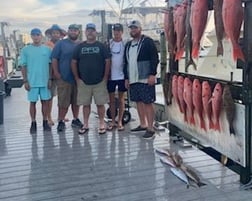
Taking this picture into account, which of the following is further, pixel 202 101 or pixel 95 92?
pixel 95 92

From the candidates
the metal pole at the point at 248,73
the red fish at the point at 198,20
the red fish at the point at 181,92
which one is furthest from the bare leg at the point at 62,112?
the metal pole at the point at 248,73

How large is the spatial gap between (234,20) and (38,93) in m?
3.13

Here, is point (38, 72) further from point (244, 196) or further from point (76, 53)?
point (244, 196)

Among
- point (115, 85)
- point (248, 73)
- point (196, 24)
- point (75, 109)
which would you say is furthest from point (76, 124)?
point (248, 73)

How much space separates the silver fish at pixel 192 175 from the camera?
3.28 m

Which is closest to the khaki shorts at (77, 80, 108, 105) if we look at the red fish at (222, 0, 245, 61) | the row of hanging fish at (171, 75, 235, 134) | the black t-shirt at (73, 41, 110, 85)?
the black t-shirt at (73, 41, 110, 85)

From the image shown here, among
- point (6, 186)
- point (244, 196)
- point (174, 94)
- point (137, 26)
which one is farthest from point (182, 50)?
point (6, 186)

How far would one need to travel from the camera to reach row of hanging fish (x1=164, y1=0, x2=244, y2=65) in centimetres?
301

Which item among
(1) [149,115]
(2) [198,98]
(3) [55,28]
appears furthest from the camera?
(3) [55,28]

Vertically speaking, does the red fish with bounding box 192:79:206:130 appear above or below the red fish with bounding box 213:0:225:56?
below

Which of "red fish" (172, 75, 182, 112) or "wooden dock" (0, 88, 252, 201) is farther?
"red fish" (172, 75, 182, 112)

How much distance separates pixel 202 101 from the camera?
369cm

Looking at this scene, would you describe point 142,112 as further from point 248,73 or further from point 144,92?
point 248,73

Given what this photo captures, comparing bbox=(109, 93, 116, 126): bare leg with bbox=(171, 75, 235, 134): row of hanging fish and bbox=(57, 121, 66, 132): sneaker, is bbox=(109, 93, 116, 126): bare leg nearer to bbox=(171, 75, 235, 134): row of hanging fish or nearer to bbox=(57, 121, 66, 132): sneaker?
bbox=(57, 121, 66, 132): sneaker
